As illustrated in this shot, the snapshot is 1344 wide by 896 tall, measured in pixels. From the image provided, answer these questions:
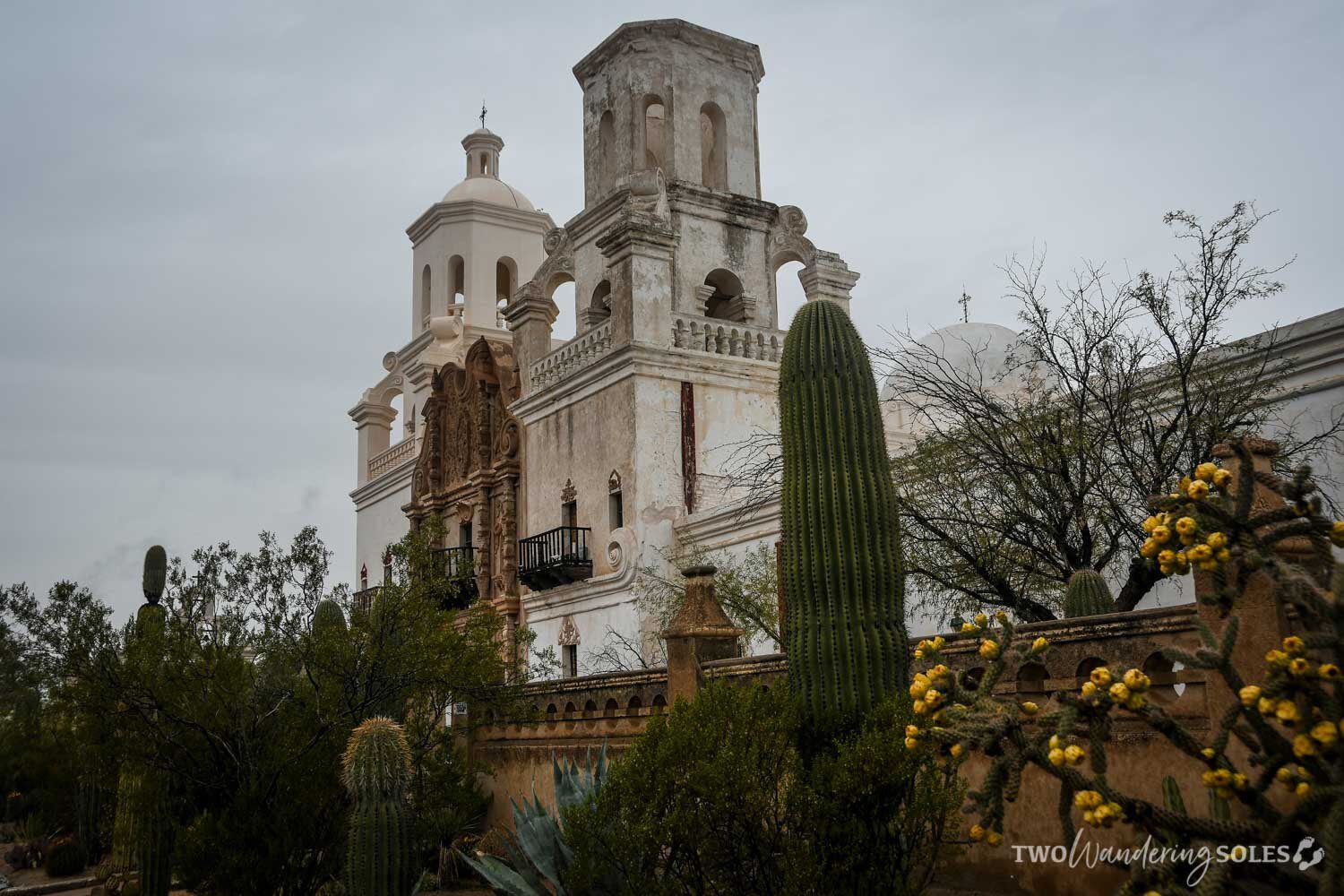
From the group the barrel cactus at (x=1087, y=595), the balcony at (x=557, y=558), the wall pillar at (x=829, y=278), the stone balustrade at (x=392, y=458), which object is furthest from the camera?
the stone balustrade at (x=392, y=458)

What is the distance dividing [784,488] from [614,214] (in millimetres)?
15603

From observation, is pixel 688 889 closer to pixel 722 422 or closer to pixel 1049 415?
pixel 1049 415

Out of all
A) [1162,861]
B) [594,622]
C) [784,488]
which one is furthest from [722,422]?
[1162,861]

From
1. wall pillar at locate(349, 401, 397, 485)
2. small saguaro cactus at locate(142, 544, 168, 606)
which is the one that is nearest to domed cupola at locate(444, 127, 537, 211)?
wall pillar at locate(349, 401, 397, 485)

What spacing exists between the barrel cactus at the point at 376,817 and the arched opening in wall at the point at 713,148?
1566cm

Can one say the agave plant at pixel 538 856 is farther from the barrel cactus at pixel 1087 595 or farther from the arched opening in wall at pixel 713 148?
the arched opening in wall at pixel 713 148

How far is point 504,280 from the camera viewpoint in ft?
111

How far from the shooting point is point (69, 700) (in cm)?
1266

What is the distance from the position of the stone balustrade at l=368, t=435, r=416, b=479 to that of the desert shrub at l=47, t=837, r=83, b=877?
12275mm

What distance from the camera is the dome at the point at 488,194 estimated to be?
33.7 m

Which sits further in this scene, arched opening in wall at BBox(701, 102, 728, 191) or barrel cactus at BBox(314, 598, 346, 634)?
arched opening in wall at BBox(701, 102, 728, 191)

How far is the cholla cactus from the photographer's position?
4242mm

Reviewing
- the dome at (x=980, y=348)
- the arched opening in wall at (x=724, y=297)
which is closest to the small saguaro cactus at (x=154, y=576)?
the arched opening in wall at (x=724, y=297)

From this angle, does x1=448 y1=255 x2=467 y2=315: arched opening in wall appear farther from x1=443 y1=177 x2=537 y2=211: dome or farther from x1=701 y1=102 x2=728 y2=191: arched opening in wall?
x1=701 y1=102 x2=728 y2=191: arched opening in wall
